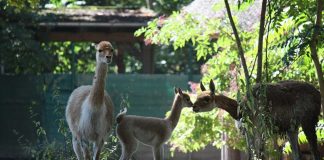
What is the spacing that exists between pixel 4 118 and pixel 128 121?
456 inches

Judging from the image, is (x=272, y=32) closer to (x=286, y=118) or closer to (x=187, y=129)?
(x=286, y=118)

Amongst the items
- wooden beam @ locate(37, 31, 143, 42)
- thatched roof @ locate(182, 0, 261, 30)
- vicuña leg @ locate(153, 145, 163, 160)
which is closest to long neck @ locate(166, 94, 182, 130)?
vicuña leg @ locate(153, 145, 163, 160)

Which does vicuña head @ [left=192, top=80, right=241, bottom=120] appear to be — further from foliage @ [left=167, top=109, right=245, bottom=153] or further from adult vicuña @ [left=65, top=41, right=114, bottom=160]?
foliage @ [left=167, top=109, right=245, bottom=153]

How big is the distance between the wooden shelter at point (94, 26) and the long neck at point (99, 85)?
13.0 metres

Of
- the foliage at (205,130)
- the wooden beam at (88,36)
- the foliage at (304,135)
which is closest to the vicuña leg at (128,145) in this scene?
the foliage at (304,135)

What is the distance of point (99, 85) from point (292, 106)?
2397 millimetres

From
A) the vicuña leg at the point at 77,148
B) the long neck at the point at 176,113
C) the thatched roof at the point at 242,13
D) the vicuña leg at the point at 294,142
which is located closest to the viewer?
the vicuña leg at the point at 294,142

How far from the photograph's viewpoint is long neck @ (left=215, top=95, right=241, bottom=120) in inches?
379

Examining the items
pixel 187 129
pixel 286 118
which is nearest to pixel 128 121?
pixel 286 118

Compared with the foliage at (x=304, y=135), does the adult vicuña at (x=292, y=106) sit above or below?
above

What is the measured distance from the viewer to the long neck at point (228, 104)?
962 cm

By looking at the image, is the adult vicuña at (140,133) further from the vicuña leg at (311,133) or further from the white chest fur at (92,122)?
the vicuña leg at (311,133)

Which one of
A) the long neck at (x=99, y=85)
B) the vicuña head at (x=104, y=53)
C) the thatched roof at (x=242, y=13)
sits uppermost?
the thatched roof at (x=242, y=13)

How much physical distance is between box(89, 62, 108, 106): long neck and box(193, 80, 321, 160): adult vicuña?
1.44 metres
